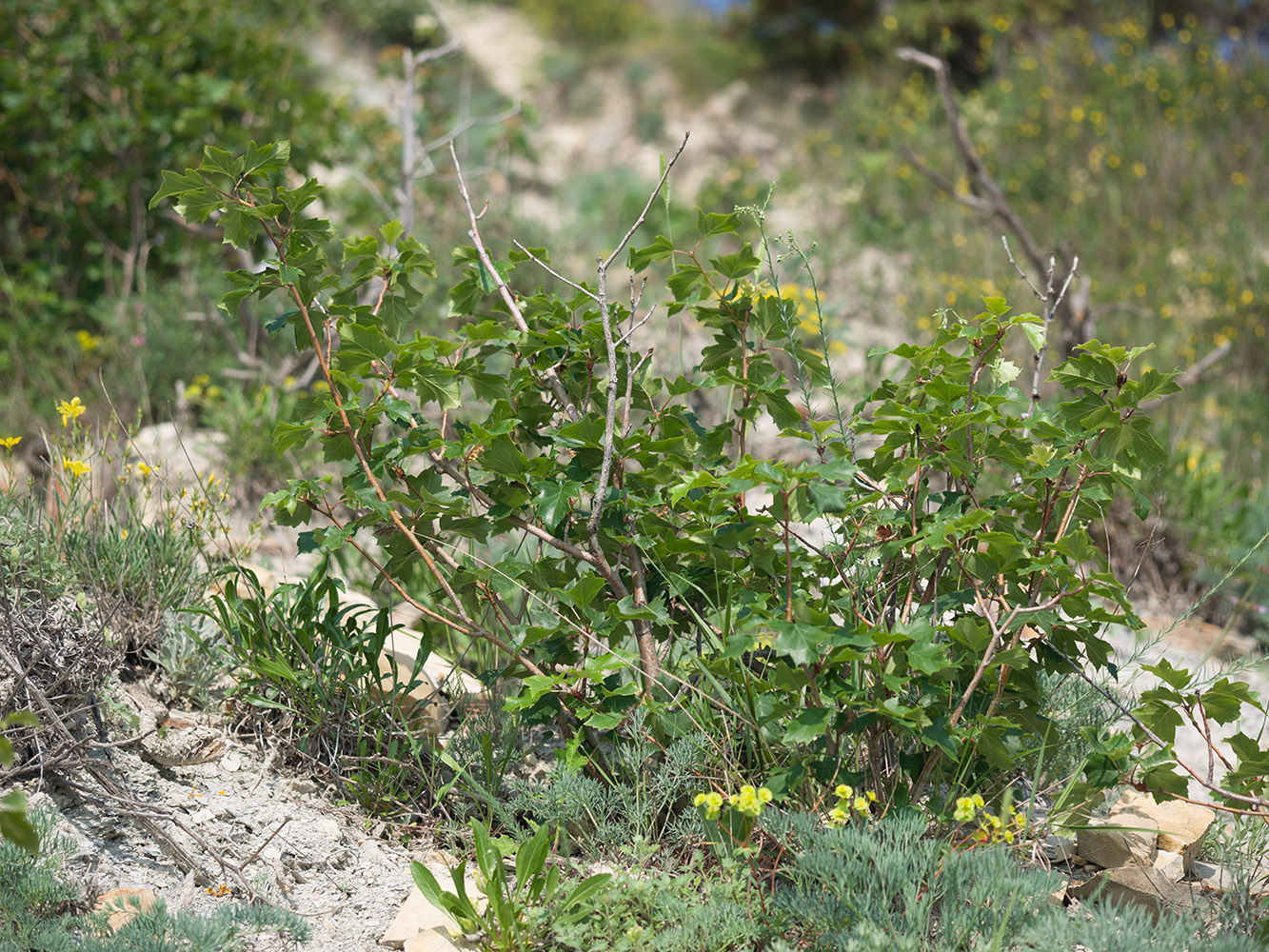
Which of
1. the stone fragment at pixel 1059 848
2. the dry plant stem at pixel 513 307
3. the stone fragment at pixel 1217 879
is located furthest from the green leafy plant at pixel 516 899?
the stone fragment at pixel 1217 879

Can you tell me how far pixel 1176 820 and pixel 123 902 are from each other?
7.72 ft

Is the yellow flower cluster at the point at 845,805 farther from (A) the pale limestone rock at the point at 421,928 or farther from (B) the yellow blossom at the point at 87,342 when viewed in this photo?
(B) the yellow blossom at the point at 87,342

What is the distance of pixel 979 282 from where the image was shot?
6359 millimetres

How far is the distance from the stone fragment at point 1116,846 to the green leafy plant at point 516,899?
1.17 m

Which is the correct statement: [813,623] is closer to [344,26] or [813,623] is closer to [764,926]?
[764,926]

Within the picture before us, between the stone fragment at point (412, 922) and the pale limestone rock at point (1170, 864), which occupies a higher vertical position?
the pale limestone rock at point (1170, 864)

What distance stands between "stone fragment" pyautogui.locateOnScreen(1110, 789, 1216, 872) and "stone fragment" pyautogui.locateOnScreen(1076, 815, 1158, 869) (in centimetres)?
5

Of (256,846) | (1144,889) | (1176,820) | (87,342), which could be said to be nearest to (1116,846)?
(1144,889)

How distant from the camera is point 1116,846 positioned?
217cm

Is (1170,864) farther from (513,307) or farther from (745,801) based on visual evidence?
(513,307)

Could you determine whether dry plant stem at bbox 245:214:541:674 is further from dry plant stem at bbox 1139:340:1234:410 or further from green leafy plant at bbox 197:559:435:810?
dry plant stem at bbox 1139:340:1234:410

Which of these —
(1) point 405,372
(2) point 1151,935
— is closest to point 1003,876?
(2) point 1151,935

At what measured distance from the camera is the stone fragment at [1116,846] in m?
2.15

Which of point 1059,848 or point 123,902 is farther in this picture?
point 1059,848
